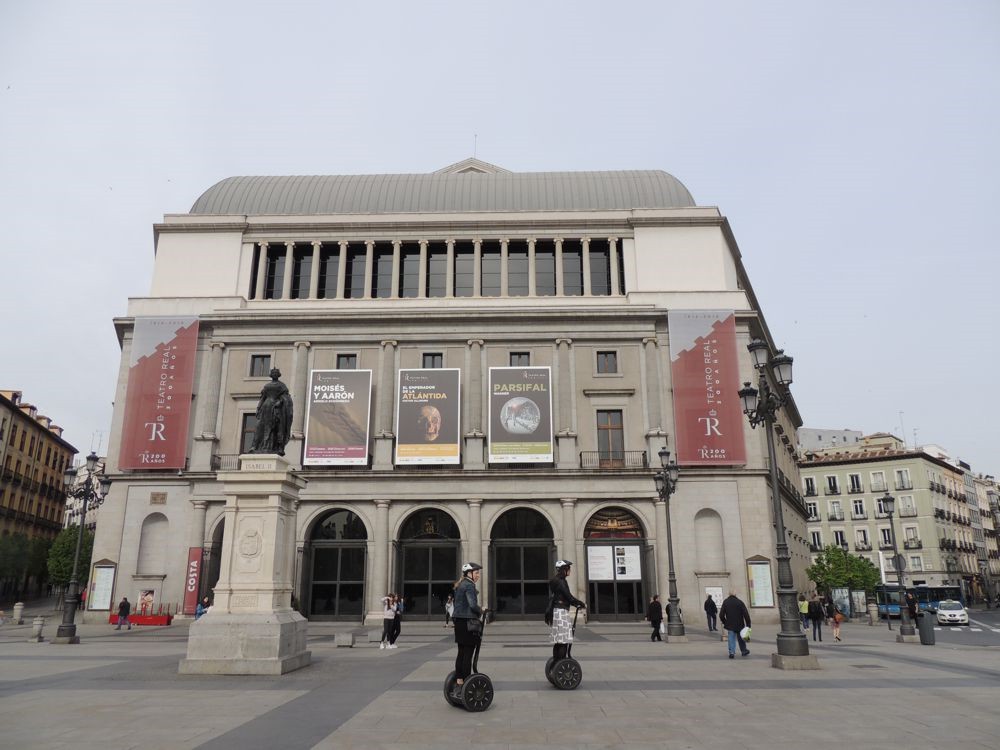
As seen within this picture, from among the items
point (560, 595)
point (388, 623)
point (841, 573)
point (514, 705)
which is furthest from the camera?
point (841, 573)

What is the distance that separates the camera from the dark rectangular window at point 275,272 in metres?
41.5

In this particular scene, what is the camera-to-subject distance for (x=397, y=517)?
116ft

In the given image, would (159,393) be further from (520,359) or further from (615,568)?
(615,568)

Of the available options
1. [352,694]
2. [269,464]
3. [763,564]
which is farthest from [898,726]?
[763,564]

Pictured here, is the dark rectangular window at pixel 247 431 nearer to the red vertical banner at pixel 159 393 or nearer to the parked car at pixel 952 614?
the red vertical banner at pixel 159 393

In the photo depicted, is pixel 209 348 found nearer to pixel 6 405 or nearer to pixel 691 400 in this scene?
pixel 691 400

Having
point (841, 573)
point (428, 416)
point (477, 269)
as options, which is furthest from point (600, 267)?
point (841, 573)

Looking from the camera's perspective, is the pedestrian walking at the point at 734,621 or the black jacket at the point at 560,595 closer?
the black jacket at the point at 560,595

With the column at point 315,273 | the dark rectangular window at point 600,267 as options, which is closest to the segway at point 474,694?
the dark rectangular window at point 600,267

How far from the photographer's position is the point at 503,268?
40.3 metres

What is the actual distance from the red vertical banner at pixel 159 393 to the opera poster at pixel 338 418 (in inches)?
271

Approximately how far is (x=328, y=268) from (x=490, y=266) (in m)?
9.67

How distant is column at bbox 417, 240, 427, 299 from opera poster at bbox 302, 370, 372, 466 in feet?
20.8

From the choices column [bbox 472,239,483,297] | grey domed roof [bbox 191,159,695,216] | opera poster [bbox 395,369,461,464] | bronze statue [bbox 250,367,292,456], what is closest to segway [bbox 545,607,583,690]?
bronze statue [bbox 250,367,292,456]
